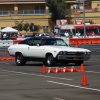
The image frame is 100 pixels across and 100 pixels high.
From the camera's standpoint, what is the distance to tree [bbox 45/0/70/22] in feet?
284

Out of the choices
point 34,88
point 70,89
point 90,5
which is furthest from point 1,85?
point 90,5

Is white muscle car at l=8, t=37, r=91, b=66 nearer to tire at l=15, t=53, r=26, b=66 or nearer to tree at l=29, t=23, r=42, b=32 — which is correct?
tire at l=15, t=53, r=26, b=66

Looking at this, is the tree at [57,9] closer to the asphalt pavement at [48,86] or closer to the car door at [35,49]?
the car door at [35,49]

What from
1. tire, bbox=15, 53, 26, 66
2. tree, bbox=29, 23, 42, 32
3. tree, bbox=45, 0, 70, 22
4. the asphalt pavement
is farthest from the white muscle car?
tree, bbox=45, 0, 70, 22

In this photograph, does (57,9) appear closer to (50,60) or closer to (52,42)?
(52,42)

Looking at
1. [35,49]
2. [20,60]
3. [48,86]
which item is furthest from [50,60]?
[48,86]

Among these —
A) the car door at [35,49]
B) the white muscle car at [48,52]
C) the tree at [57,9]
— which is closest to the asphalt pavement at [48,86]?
the white muscle car at [48,52]

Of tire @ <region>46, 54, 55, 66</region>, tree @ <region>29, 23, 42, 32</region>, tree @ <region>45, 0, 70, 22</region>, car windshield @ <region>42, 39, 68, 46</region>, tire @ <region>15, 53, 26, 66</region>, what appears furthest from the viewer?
tree @ <region>45, 0, 70, 22</region>

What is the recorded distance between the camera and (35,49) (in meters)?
25.5

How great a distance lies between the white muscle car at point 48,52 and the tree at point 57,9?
60.0 metres

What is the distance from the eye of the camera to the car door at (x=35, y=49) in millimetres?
25328

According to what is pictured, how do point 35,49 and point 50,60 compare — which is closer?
point 50,60

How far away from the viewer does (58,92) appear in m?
14.5

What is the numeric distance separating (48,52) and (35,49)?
1073 millimetres
